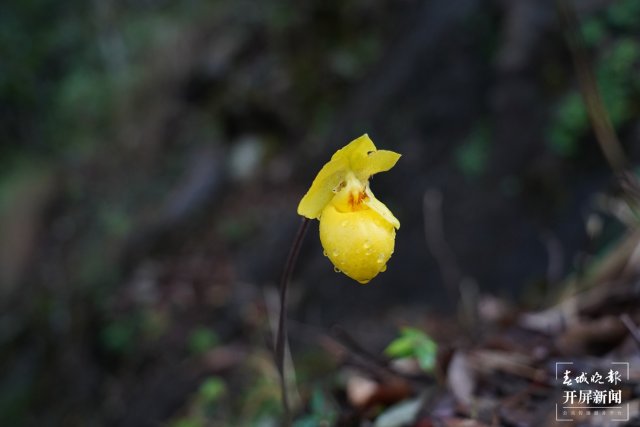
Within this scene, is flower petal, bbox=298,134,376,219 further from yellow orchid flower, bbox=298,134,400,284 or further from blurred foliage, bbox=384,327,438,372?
blurred foliage, bbox=384,327,438,372

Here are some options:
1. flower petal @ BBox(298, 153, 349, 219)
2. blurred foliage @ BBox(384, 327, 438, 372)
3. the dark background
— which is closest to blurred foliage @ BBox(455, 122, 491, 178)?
the dark background

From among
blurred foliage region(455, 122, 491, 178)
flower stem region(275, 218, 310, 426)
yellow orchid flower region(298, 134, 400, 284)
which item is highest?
blurred foliage region(455, 122, 491, 178)

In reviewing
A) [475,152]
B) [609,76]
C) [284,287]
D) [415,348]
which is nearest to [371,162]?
[284,287]

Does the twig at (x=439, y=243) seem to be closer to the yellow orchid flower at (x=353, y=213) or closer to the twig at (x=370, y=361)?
the twig at (x=370, y=361)

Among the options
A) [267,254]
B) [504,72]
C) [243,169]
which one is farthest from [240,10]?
[504,72]

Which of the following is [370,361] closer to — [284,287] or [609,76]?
[284,287]

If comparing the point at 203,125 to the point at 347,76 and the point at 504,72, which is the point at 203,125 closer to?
the point at 347,76
